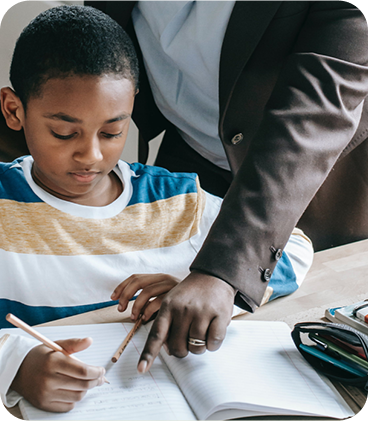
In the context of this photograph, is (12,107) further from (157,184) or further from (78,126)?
(157,184)

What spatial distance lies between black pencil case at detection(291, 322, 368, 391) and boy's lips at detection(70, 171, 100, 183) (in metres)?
0.51

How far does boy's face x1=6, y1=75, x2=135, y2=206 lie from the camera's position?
2.69 feet

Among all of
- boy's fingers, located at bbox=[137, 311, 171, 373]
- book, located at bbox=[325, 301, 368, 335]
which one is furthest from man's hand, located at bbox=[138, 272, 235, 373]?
book, located at bbox=[325, 301, 368, 335]

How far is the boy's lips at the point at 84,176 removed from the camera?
3.02 ft

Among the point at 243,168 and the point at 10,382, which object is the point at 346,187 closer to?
the point at 243,168

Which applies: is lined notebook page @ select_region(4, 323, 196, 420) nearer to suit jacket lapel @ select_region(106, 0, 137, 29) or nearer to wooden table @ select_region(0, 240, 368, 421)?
wooden table @ select_region(0, 240, 368, 421)

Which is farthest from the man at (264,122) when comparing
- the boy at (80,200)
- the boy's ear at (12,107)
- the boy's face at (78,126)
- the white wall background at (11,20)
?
the white wall background at (11,20)

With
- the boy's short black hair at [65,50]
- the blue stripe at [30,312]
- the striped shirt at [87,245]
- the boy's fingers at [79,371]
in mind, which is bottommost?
the blue stripe at [30,312]

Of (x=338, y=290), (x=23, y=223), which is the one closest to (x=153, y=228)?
(x=23, y=223)

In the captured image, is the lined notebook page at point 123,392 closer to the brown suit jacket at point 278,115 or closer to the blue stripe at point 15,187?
the brown suit jacket at point 278,115

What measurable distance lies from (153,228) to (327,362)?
538 millimetres

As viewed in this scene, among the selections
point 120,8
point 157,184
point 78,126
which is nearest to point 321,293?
point 157,184

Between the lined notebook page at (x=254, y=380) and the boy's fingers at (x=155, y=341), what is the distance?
0.05m

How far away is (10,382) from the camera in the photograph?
58 cm
